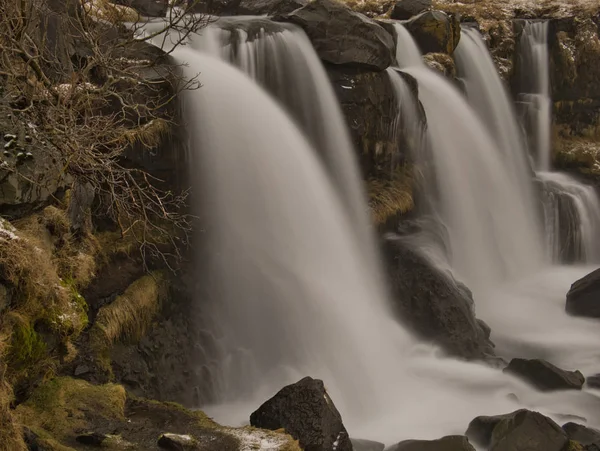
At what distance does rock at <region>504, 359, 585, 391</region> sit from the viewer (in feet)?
33.1

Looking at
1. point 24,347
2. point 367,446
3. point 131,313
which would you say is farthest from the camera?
point 131,313

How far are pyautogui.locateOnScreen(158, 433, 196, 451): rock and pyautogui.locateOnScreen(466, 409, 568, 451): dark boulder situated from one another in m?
4.35

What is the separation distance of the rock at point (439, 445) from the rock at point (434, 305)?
3473mm

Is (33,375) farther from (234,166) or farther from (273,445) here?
(234,166)

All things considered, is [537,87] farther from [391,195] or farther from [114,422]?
[114,422]

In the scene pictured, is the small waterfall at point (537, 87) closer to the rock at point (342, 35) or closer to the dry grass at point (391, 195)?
the dry grass at point (391, 195)

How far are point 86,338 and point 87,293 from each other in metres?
0.77

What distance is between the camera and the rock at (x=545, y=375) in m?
10.1

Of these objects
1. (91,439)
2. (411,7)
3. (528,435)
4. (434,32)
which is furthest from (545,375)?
(411,7)

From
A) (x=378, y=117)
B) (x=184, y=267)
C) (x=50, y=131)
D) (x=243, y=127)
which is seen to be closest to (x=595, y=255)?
(x=378, y=117)

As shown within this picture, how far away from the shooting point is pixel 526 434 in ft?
25.5

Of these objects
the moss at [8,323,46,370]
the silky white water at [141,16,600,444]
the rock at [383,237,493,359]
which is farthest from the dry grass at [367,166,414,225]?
the moss at [8,323,46,370]

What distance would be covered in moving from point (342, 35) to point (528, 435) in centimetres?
1001

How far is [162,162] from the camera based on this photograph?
33.7ft
